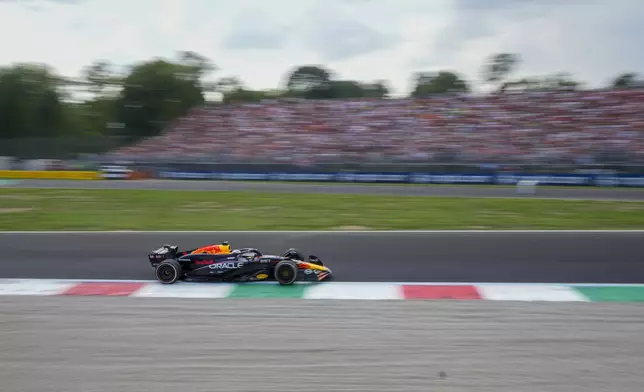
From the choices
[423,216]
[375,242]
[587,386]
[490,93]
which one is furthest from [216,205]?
[490,93]

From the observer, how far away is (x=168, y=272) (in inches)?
263

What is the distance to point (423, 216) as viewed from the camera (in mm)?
12852

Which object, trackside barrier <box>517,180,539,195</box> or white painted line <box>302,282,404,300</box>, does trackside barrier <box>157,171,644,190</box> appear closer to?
trackside barrier <box>517,180,539,195</box>

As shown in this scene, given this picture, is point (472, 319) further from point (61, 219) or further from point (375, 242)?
point (61, 219)

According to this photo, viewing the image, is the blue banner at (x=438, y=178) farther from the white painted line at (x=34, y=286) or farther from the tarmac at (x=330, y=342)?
the white painted line at (x=34, y=286)

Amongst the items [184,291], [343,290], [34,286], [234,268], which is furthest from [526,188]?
[34,286]

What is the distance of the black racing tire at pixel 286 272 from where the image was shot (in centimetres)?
653

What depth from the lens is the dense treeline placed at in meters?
38.6

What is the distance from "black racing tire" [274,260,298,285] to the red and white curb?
8 centimetres

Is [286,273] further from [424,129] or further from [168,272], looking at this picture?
[424,129]

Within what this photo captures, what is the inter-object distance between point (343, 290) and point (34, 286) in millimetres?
3266

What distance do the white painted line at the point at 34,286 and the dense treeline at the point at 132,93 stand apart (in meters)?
29.5

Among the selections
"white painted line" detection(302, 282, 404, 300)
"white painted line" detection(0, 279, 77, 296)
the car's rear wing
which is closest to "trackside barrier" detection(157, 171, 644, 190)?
"white painted line" detection(302, 282, 404, 300)

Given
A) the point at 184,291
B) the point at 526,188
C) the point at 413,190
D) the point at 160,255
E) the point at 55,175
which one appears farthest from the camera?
the point at 55,175
